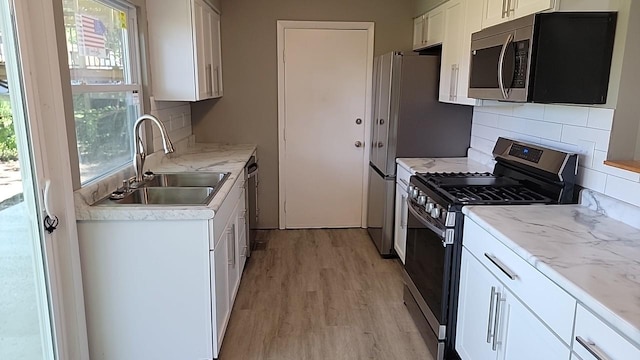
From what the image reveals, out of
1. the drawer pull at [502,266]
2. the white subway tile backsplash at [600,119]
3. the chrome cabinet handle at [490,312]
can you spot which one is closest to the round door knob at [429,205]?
the drawer pull at [502,266]

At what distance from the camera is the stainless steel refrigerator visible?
3553mm

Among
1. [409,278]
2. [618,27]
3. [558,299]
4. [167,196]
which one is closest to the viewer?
[558,299]

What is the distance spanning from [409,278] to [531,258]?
55.6 inches

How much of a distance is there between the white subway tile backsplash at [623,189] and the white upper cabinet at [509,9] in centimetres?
84

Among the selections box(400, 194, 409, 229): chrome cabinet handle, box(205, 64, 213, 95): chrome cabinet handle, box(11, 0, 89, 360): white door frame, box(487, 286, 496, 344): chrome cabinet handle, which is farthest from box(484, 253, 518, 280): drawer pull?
box(205, 64, 213, 95): chrome cabinet handle

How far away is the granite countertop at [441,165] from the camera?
10.6ft

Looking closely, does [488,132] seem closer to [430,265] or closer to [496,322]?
[430,265]

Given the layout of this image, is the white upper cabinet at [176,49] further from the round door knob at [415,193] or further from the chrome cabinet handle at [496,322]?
the chrome cabinet handle at [496,322]

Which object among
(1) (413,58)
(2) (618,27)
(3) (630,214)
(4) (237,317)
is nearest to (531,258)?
(3) (630,214)

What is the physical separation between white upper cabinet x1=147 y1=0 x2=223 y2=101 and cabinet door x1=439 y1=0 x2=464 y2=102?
6.03 feet

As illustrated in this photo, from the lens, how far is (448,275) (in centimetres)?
231

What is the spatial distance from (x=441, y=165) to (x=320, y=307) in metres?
1.38

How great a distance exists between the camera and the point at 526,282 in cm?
165

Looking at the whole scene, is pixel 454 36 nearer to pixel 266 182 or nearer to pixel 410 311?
pixel 410 311
